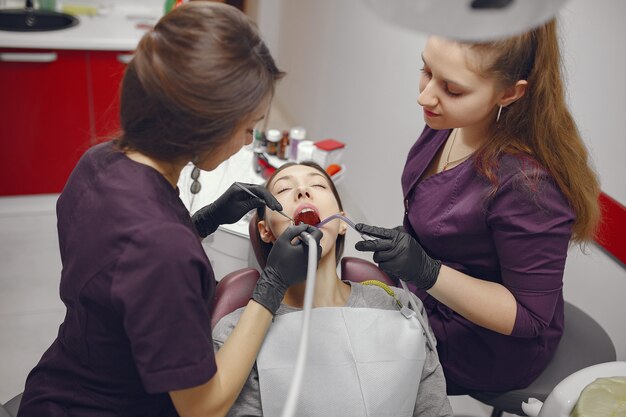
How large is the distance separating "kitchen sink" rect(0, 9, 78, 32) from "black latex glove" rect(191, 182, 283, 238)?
1866mm

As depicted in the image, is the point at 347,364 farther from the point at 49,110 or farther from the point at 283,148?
the point at 49,110

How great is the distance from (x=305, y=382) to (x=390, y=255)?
0.34 metres

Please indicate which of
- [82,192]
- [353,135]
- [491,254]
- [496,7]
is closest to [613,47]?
[491,254]

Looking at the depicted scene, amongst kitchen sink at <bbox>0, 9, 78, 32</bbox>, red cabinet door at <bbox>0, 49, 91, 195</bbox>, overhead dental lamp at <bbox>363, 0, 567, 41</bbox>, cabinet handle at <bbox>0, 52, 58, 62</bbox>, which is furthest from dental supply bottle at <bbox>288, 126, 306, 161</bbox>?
overhead dental lamp at <bbox>363, 0, 567, 41</bbox>

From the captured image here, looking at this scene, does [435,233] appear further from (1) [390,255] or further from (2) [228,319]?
(2) [228,319]

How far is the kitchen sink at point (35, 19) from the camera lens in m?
3.05

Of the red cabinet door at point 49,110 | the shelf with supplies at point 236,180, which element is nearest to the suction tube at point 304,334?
the shelf with supplies at point 236,180

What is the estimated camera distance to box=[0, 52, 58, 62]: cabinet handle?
2.76 meters

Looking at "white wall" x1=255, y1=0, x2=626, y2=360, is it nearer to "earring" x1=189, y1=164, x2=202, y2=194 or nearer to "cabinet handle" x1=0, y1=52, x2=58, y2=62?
"earring" x1=189, y1=164, x2=202, y2=194

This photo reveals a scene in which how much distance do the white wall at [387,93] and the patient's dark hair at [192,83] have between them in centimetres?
46

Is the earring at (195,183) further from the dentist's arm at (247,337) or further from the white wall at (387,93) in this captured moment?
→ the white wall at (387,93)

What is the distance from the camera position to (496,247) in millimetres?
1388

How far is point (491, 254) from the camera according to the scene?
1446 millimetres

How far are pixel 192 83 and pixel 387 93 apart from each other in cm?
199
